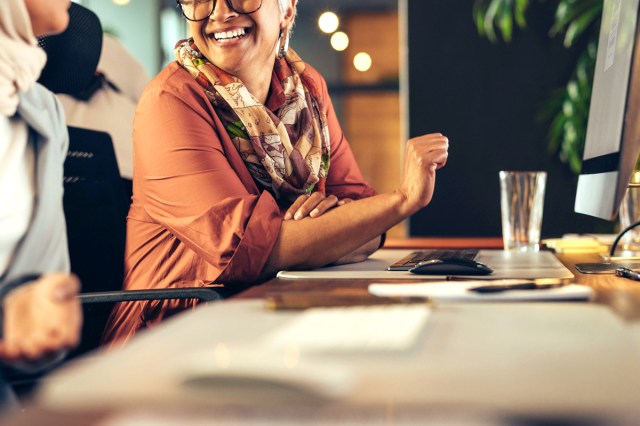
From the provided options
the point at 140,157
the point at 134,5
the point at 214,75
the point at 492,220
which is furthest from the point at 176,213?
the point at 134,5

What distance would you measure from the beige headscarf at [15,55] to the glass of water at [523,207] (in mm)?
1035

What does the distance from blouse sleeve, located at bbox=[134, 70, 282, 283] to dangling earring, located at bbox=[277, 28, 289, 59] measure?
435 millimetres

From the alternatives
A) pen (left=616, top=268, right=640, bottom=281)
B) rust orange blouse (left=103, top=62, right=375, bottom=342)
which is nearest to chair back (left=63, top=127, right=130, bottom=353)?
rust orange blouse (left=103, top=62, right=375, bottom=342)

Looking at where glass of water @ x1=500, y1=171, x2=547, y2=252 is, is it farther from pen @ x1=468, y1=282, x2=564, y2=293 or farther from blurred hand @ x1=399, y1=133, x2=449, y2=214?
pen @ x1=468, y1=282, x2=564, y2=293

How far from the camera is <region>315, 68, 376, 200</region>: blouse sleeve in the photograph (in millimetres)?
2160

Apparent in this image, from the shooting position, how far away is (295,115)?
2012mm

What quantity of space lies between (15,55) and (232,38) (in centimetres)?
93

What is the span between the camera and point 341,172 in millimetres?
2184

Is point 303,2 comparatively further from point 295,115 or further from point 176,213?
point 176,213

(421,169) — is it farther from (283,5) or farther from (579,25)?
(579,25)

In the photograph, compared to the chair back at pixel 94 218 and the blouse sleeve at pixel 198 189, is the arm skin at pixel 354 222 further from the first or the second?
the chair back at pixel 94 218

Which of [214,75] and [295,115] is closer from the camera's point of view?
[214,75]

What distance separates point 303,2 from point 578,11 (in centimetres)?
332

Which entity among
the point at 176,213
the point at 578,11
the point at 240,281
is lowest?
the point at 240,281
